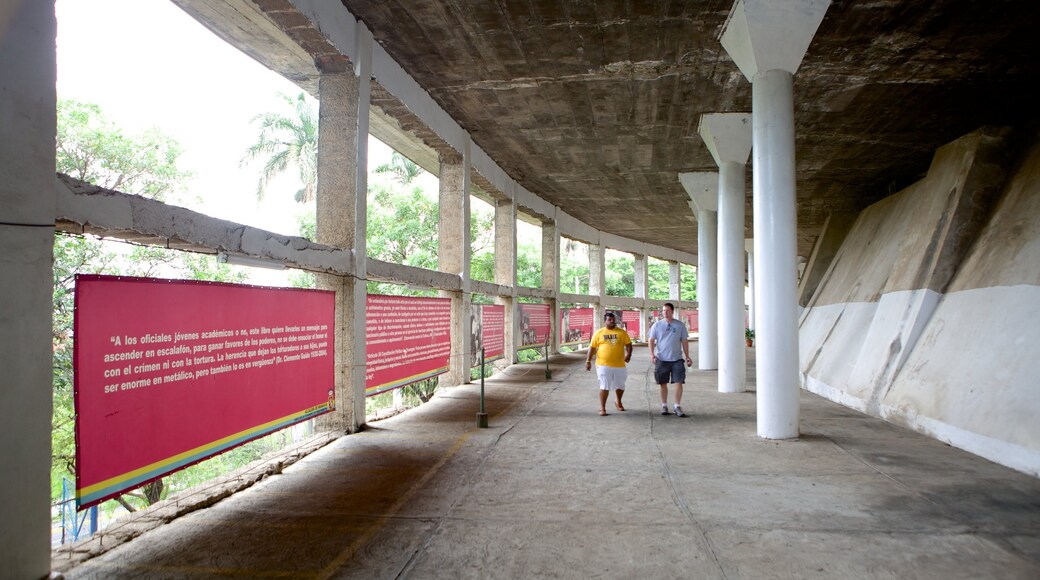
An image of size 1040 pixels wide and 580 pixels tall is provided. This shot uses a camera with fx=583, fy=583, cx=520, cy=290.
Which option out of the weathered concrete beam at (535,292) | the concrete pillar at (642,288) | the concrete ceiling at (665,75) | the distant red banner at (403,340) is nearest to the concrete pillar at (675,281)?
the concrete pillar at (642,288)

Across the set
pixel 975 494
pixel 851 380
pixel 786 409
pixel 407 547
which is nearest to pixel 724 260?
pixel 851 380

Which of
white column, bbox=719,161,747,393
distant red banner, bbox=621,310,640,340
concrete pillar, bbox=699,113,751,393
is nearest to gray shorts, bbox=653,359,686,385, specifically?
concrete pillar, bbox=699,113,751,393

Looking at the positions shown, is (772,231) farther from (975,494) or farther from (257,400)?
(257,400)

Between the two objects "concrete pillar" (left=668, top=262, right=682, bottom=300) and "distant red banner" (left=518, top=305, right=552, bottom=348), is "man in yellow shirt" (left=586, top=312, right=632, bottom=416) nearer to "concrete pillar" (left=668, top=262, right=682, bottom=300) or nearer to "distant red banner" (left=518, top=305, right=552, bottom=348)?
"distant red banner" (left=518, top=305, right=552, bottom=348)

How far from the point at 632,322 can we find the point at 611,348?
63.6 ft

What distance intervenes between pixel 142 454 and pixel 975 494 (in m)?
6.67

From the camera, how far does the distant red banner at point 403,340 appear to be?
27.4 ft

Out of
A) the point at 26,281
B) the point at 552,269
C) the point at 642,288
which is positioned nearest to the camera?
the point at 26,281

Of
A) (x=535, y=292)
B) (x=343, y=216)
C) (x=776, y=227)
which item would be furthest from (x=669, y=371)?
(x=535, y=292)

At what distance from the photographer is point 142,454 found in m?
4.28

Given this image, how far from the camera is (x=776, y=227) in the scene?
720 cm

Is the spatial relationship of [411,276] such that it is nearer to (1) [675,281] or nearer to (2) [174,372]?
(2) [174,372]

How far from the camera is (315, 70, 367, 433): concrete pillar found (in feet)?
25.1

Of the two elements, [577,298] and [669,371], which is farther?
[577,298]
